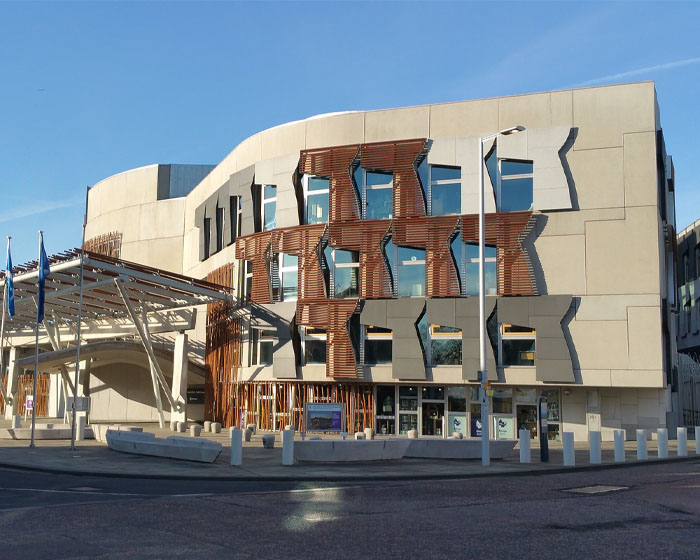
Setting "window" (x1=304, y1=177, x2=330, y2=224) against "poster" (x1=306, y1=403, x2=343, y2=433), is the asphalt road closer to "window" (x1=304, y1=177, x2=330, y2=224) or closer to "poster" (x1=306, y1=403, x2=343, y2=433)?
"poster" (x1=306, y1=403, x2=343, y2=433)

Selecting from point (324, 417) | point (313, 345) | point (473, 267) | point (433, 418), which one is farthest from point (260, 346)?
point (324, 417)

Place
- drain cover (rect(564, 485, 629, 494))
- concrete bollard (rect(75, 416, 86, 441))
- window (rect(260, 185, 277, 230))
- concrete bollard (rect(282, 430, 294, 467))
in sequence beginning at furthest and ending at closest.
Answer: window (rect(260, 185, 277, 230)) < concrete bollard (rect(75, 416, 86, 441)) < concrete bollard (rect(282, 430, 294, 467)) < drain cover (rect(564, 485, 629, 494))

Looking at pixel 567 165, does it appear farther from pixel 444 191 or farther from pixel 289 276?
pixel 289 276

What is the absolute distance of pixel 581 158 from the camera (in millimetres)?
35094

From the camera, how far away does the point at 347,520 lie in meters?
12.4

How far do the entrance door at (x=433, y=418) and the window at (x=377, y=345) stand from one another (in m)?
2.93

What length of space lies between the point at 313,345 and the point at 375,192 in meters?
8.21

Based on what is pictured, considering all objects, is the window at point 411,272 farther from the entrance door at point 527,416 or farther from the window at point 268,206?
the window at point 268,206

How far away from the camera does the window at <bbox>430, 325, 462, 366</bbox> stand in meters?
36.4

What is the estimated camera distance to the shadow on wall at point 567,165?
34.8 meters

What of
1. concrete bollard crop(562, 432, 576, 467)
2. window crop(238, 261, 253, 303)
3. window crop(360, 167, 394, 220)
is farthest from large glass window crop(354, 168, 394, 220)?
concrete bollard crop(562, 432, 576, 467)

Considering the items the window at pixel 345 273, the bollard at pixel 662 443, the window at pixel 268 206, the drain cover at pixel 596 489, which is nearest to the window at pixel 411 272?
the window at pixel 345 273

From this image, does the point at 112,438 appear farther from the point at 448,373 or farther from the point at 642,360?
the point at 642,360

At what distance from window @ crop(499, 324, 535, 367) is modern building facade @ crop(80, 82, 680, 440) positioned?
0.09 metres
